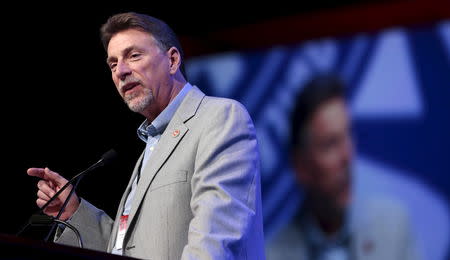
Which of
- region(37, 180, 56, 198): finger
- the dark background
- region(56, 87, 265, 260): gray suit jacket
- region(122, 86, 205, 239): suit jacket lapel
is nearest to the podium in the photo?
region(56, 87, 265, 260): gray suit jacket

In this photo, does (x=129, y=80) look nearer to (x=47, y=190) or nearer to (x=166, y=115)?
(x=166, y=115)

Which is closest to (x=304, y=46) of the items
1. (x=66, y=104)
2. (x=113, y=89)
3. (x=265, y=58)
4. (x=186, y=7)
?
(x=265, y=58)

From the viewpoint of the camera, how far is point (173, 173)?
2004 mm

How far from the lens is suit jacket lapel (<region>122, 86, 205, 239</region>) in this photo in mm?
2049

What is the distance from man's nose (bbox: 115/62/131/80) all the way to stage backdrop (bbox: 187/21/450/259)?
1.93 m

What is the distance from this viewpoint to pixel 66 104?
14.6ft

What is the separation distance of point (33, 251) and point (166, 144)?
2.74 ft

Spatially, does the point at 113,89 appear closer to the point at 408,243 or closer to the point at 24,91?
the point at 24,91

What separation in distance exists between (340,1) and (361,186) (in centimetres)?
120

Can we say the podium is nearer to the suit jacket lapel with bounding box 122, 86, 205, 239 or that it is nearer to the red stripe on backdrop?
the suit jacket lapel with bounding box 122, 86, 205, 239

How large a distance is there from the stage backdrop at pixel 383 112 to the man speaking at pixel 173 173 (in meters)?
1.70

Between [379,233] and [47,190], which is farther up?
[47,190]

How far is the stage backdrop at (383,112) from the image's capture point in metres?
3.63

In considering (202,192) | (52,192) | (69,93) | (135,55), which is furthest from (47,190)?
(69,93)
